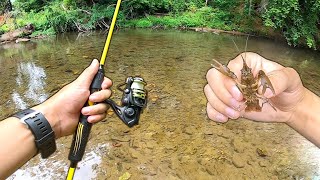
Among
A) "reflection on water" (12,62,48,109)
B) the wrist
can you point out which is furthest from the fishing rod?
"reflection on water" (12,62,48,109)

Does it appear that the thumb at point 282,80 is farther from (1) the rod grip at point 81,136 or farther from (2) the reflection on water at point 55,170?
Result: (2) the reflection on water at point 55,170

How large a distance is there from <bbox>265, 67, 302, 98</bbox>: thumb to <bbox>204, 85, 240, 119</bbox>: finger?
0.20m

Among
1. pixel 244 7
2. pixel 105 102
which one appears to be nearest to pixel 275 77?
pixel 105 102

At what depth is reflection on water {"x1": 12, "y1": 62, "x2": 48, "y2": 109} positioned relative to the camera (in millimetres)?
6801

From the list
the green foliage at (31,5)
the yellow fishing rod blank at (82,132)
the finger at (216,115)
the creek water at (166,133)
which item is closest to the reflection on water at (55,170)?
the creek water at (166,133)

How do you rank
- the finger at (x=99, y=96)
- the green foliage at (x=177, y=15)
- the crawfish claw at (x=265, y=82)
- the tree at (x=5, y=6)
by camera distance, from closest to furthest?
1. the crawfish claw at (x=265, y=82)
2. the finger at (x=99, y=96)
3. the green foliage at (x=177, y=15)
4. the tree at (x=5, y=6)

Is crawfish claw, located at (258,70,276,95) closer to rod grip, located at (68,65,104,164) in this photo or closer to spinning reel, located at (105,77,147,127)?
spinning reel, located at (105,77,147,127)

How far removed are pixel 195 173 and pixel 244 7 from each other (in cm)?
1310

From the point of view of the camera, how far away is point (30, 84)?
784 centimetres

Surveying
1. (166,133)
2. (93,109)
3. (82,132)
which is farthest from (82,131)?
(166,133)

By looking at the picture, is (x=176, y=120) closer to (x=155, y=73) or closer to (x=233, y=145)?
(x=233, y=145)

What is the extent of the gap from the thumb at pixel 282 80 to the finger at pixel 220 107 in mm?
199

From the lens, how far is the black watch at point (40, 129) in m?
1.92

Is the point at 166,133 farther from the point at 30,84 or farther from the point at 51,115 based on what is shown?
the point at 30,84
